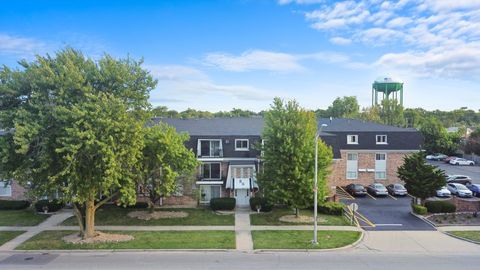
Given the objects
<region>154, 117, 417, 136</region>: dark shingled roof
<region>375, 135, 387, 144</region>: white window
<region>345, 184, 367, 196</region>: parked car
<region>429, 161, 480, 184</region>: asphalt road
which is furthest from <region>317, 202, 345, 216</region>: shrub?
<region>429, 161, 480, 184</region>: asphalt road

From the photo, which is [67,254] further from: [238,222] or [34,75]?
[238,222]

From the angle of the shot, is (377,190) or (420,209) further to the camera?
(377,190)

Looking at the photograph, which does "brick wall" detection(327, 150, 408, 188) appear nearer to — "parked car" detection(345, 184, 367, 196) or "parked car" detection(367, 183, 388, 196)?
"parked car" detection(367, 183, 388, 196)

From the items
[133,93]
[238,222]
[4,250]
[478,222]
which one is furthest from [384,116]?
[4,250]

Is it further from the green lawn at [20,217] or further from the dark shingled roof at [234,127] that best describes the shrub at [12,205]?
the dark shingled roof at [234,127]

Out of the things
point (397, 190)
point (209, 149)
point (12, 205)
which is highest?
point (209, 149)

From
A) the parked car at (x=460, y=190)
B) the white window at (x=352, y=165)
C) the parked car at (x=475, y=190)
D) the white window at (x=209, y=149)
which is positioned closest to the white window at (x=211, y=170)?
the white window at (x=209, y=149)

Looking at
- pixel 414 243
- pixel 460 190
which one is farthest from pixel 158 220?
pixel 460 190

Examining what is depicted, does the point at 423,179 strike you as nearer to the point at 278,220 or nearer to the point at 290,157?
the point at 290,157
